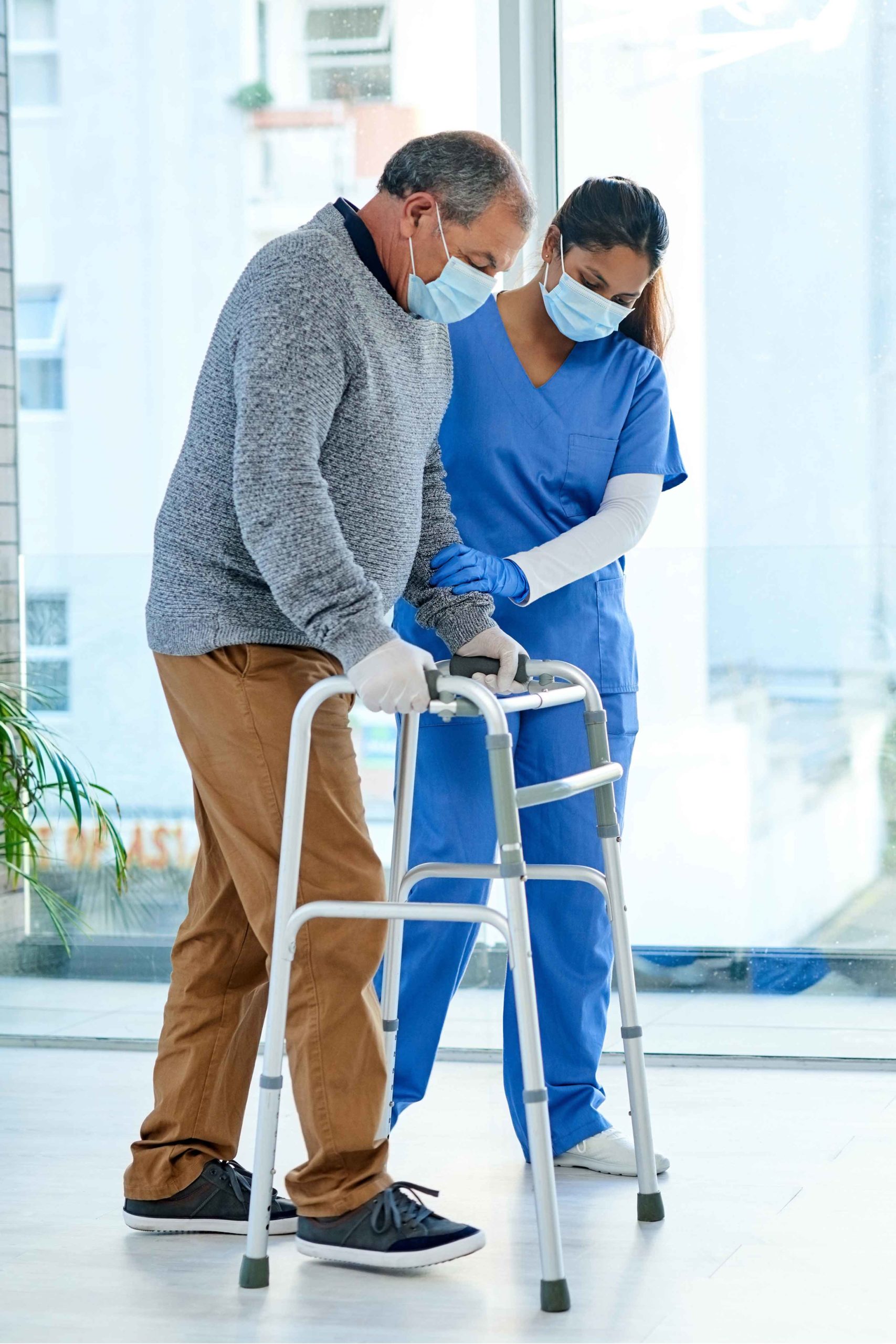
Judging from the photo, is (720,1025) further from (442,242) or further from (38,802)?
(442,242)

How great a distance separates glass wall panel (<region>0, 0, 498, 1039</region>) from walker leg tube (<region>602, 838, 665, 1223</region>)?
1.13 meters

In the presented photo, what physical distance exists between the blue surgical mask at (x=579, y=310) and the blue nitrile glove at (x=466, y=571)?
35 centimetres

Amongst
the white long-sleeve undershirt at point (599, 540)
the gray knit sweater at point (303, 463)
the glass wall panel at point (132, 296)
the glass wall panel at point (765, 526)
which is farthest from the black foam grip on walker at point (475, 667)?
the glass wall panel at point (132, 296)

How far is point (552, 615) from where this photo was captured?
2.20m

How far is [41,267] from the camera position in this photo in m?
3.08

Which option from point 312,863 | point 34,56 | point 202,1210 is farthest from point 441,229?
point 34,56

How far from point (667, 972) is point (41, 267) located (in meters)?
1.81

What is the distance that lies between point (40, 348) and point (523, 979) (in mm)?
1973

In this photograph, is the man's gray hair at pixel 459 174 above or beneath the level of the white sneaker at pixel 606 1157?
above

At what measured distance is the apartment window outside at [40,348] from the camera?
309cm

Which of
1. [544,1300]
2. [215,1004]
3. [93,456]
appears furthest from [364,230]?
[93,456]

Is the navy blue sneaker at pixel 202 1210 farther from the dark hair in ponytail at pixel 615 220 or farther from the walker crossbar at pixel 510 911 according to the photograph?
the dark hair in ponytail at pixel 615 220

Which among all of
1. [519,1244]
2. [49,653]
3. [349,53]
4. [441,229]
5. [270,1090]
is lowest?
[519,1244]

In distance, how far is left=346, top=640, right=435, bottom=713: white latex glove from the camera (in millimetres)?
1603
